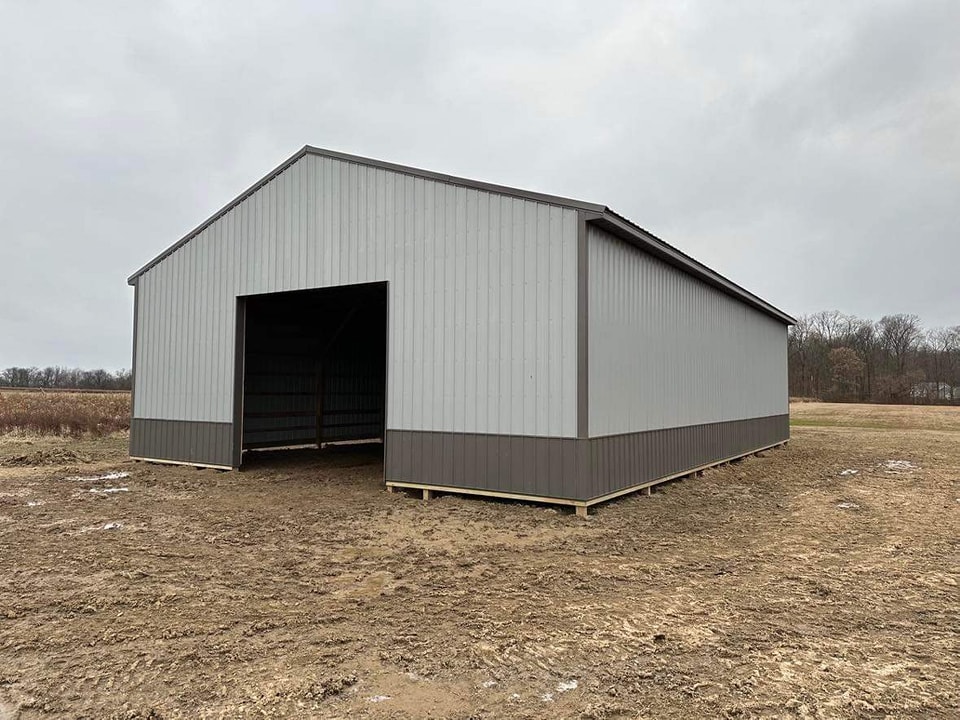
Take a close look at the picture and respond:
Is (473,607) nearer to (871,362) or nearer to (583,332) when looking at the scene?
(583,332)

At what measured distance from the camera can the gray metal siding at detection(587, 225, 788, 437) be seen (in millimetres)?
8352

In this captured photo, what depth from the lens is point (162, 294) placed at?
1277 cm

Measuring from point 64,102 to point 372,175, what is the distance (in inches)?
495

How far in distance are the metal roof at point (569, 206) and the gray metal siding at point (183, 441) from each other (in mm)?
3315

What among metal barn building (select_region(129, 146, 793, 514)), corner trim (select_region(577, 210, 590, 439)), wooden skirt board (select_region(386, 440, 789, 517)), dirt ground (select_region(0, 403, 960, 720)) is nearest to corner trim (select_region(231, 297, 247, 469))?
metal barn building (select_region(129, 146, 793, 514))

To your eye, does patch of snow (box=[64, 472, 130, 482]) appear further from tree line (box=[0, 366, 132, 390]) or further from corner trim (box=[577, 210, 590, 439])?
tree line (box=[0, 366, 132, 390])

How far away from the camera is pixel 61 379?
6322 centimetres

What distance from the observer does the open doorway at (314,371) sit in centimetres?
1480

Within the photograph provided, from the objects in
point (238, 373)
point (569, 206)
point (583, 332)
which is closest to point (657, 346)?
point (583, 332)

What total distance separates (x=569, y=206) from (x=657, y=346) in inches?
125

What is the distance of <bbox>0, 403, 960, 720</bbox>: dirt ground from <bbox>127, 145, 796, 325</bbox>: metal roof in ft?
12.5

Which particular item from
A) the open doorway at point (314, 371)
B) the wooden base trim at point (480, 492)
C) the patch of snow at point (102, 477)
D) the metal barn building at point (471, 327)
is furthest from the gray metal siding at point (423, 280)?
the patch of snow at point (102, 477)

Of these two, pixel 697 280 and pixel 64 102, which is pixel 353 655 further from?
pixel 64 102

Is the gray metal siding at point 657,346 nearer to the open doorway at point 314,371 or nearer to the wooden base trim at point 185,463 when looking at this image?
the open doorway at point 314,371
